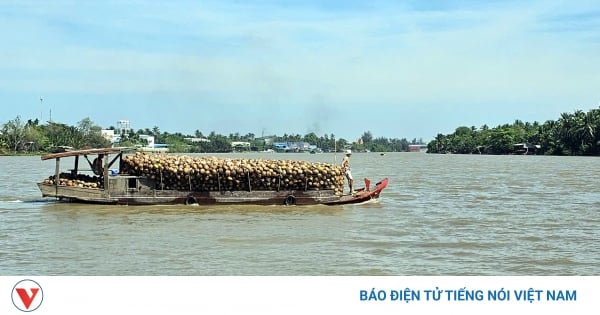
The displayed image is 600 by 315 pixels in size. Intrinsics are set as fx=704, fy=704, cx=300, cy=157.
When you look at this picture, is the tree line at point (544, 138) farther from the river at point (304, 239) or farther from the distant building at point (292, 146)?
the river at point (304, 239)

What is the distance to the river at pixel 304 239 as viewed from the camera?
37.8ft

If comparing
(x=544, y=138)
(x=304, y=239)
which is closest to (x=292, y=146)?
(x=544, y=138)

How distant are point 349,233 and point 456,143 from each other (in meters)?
137

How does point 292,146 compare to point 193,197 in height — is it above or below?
above

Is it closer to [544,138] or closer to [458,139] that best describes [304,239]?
[544,138]

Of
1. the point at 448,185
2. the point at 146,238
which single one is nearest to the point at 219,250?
the point at 146,238

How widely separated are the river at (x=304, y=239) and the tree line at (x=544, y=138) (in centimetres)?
7427

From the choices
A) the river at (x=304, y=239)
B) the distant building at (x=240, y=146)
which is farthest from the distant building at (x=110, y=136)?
the river at (x=304, y=239)

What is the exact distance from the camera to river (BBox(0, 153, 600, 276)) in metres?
11.5

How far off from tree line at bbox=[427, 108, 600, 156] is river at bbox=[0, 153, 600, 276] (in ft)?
244

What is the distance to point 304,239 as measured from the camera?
1438 cm

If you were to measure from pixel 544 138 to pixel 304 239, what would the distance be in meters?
96.9
